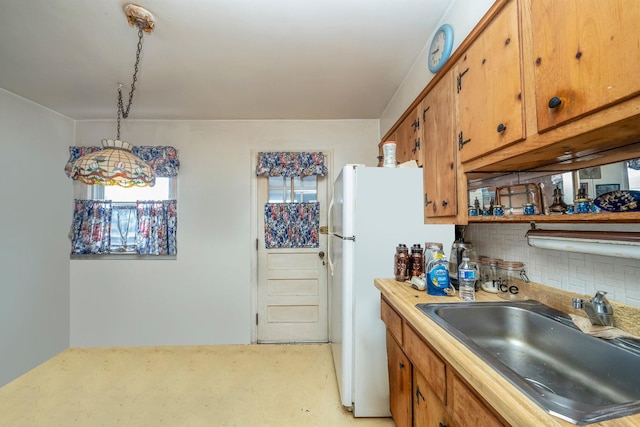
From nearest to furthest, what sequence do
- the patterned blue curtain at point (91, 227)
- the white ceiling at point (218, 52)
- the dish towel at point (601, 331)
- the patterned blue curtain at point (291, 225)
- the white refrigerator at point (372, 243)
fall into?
the dish towel at point (601, 331), the white ceiling at point (218, 52), the white refrigerator at point (372, 243), the patterned blue curtain at point (91, 227), the patterned blue curtain at point (291, 225)

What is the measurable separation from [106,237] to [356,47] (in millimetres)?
2964

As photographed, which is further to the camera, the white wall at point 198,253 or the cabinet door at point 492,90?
the white wall at point 198,253

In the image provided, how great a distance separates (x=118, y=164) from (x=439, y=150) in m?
1.79

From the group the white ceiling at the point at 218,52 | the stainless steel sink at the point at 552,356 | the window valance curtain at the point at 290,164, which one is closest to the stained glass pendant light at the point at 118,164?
the white ceiling at the point at 218,52

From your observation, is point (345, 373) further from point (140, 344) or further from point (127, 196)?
point (127, 196)

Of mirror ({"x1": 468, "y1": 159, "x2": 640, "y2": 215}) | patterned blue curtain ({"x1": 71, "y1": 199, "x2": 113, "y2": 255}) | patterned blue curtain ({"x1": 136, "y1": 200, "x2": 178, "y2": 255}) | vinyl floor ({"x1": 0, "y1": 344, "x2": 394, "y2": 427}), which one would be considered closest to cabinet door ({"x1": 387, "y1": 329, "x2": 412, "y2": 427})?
vinyl floor ({"x1": 0, "y1": 344, "x2": 394, "y2": 427})

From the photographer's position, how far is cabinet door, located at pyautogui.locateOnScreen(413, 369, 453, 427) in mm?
900

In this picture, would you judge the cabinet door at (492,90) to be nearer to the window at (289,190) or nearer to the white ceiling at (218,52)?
the white ceiling at (218,52)

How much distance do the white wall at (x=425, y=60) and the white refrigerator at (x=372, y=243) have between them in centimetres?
68

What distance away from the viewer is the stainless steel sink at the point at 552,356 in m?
0.54

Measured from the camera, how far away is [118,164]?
1.47m

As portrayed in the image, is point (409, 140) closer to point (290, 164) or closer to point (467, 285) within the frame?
point (467, 285)

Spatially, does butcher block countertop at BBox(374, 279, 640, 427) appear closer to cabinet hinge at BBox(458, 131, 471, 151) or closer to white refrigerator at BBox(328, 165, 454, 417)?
white refrigerator at BBox(328, 165, 454, 417)

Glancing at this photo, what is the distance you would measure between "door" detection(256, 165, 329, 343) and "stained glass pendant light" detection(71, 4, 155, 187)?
1.38 m
